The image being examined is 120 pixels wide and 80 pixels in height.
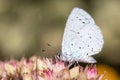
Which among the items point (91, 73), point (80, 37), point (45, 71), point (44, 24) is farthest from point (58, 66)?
point (44, 24)

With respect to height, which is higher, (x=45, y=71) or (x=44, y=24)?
(x=44, y=24)

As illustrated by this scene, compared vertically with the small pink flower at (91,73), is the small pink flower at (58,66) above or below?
above

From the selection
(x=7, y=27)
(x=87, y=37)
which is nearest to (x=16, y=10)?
(x=7, y=27)

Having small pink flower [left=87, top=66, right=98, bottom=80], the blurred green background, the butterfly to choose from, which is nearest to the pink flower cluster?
small pink flower [left=87, top=66, right=98, bottom=80]

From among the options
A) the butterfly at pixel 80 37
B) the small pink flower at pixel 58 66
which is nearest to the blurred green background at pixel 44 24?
the butterfly at pixel 80 37

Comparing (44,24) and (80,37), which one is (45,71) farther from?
(44,24)

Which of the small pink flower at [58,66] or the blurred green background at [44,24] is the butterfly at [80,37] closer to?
the small pink flower at [58,66]

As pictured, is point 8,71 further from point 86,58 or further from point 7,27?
point 7,27
